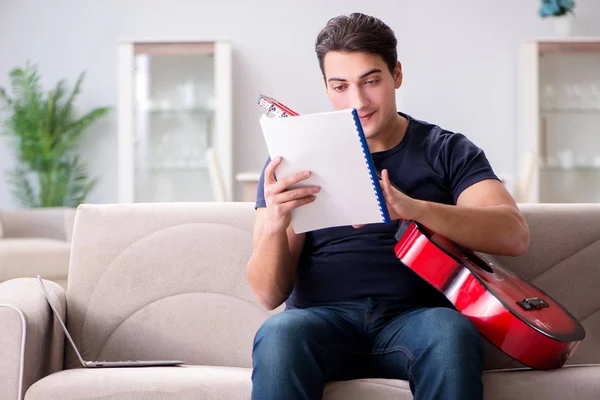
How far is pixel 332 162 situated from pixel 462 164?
14.4 inches

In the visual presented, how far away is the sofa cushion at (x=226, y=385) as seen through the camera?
4.72 ft

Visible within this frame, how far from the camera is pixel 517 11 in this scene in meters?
5.30

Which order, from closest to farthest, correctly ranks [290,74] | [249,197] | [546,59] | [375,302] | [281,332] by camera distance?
[281,332], [375,302], [249,197], [546,59], [290,74]

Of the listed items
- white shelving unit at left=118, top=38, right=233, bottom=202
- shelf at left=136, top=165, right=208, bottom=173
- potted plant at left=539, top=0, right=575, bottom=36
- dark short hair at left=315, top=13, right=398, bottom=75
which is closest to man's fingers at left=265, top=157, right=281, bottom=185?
dark short hair at left=315, top=13, right=398, bottom=75

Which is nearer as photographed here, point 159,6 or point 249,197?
point 249,197

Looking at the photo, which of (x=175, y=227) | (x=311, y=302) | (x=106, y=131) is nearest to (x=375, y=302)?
(x=311, y=302)

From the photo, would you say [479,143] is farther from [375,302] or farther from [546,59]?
[375,302]

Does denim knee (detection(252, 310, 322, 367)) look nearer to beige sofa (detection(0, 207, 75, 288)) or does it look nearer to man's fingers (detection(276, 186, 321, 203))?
man's fingers (detection(276, 186, 321, 203))

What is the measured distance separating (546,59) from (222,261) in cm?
374

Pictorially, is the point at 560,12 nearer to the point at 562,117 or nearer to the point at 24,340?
the point at 562,117

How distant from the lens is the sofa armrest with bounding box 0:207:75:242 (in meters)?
4.39

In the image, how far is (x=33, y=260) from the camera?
3857mm

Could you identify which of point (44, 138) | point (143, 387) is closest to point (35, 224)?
point (44, 138)

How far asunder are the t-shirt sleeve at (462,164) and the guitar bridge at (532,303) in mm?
278
